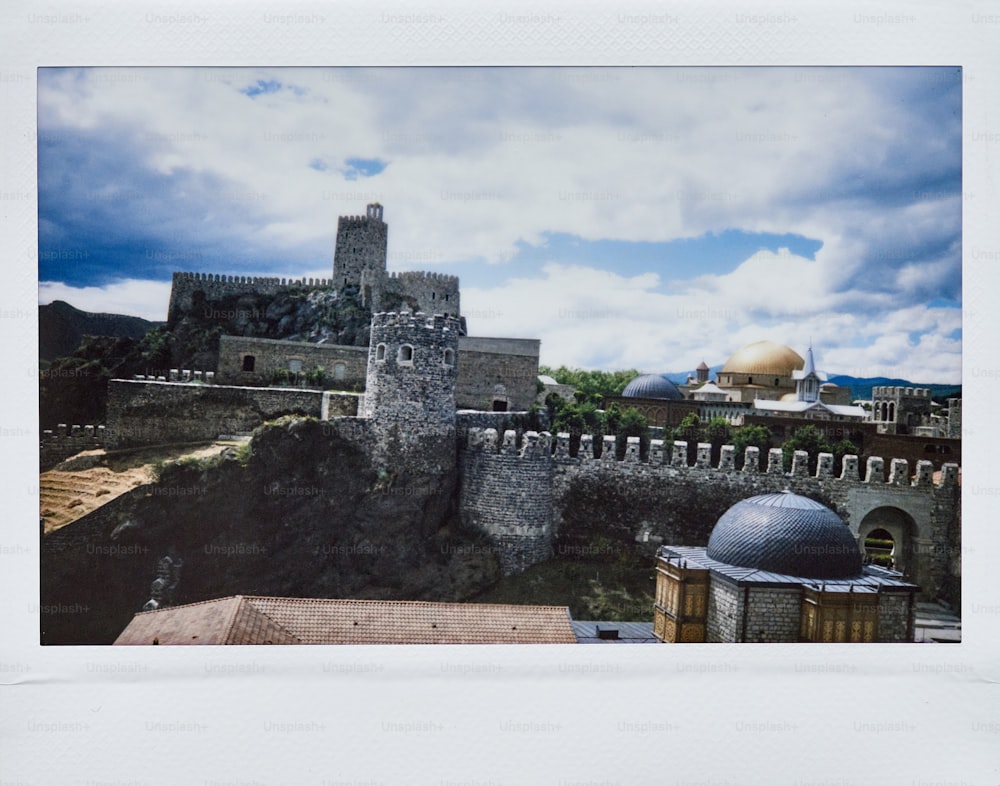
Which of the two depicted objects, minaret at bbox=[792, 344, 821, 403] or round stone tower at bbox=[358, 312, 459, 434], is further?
minaret at bbox=[792, 344, 821, 403]

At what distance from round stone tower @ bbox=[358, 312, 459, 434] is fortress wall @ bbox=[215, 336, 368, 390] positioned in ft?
8.45

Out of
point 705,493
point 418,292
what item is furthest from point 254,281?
point 705,493

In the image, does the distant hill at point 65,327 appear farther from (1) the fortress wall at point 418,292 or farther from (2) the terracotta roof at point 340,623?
(1) the fortress wall at point 418,292

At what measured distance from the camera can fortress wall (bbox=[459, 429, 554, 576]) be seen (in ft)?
25.8

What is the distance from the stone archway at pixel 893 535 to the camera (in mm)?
6938

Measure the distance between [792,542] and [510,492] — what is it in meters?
3.30

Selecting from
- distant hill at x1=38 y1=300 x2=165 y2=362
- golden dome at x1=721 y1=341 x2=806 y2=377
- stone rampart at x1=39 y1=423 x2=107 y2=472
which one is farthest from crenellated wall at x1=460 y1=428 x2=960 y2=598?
distant hill at x1=38 y1=300 x2=165 y2=362

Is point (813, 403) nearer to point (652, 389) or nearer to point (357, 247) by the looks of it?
point (652, 389)

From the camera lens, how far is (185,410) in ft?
25.0

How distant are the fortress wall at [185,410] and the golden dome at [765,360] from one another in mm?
5252

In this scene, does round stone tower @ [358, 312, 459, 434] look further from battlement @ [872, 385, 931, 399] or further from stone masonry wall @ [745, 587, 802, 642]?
battlement @ [872, 385, 931, 399]

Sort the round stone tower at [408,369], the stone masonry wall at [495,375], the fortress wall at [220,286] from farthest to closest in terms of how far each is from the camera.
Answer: the stone masonry wall at [495,375]
the fortress wall at [220,286]
the round stone tower at [408,369]

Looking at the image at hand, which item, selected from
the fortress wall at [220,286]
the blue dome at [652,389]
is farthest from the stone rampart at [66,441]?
the blue dome at [652,389]
